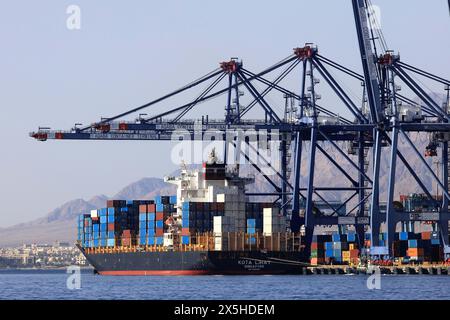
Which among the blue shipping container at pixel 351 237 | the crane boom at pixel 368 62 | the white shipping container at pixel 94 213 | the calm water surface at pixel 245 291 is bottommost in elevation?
the calm water surface at pixel 245 291

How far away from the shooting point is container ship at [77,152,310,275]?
98.6m

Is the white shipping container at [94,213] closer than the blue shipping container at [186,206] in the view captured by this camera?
No

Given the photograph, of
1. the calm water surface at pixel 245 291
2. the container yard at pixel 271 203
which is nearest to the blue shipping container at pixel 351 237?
the container yard at pixel 271 203

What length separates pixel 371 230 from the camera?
10556 cm

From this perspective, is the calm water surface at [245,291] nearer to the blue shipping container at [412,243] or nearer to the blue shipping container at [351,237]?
the blue shipping container at [412,243]

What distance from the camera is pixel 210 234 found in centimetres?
9881

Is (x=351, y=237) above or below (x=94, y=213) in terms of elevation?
below

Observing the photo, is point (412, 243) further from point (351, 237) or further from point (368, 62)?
point (368, 62)

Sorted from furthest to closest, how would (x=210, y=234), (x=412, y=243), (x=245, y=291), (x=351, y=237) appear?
1. (x=351, y=237)
2. (x=412, y=243)
3. (x=210, y=234)
4. (x=245, y=291)

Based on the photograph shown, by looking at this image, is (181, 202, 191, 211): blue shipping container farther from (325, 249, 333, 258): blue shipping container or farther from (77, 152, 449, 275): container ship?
(325, 249, 333, 258): blue shipping container

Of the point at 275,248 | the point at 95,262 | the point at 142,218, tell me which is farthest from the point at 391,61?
the point at 95,262

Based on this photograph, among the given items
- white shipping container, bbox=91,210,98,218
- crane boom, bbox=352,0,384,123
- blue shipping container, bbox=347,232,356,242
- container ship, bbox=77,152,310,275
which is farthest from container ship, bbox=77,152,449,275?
crane boom, bbox=352,0,384,123

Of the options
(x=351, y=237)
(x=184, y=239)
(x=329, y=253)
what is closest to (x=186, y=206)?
(x=184, y=239)

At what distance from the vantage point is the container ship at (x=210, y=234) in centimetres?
9856
